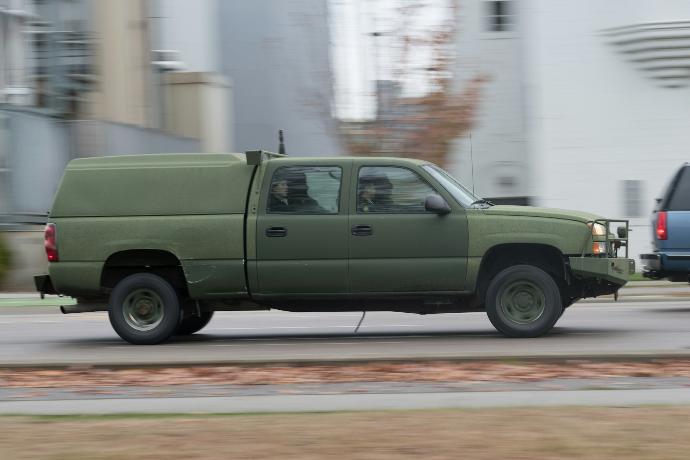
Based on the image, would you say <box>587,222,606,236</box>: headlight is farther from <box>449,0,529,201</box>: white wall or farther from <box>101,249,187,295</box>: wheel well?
<box>449,0,529,201</box>: white wall

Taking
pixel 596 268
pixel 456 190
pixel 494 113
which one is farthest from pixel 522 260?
pixel 494 113

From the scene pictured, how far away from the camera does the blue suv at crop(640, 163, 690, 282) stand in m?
15.4

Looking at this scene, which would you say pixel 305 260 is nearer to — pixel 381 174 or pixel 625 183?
Answer: pixel 381 174

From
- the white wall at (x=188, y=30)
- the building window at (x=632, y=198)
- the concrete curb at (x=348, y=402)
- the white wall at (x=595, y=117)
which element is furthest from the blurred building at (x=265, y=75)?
the concrete curb at (x=348, y=402)

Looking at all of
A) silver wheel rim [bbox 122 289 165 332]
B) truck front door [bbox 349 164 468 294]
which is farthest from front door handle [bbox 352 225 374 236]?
silver wheel rim [bbox 122 289 165 332]

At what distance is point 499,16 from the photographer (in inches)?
1318

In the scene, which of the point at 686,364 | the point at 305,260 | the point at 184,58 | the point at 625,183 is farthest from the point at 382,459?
the point at 184,58

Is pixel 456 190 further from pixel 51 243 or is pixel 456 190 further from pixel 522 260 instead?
pixel 51 243

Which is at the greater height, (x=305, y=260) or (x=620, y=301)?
(x=305, y=260)

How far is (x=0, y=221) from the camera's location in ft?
83.5

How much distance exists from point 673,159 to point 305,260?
64.8 feet

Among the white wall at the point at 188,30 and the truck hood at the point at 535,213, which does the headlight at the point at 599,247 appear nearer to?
the truck hood at the point at 535,213

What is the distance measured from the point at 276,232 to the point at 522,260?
254 cm

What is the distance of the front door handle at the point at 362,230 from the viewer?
11375 mm
